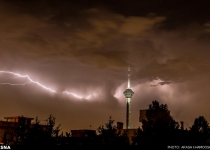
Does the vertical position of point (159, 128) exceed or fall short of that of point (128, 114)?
it falls short

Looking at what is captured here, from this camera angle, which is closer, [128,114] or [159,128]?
[159,128]

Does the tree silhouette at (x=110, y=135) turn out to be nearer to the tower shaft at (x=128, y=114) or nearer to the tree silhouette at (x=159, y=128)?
the tree silhouette at (x=159, y=128)

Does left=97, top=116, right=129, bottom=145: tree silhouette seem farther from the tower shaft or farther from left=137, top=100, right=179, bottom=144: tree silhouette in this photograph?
the tower shaft

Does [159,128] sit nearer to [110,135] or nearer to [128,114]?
[110,135]

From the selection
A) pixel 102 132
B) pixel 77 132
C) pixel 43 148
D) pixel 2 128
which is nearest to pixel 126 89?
pixel 77 132

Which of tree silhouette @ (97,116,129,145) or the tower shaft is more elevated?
the tower shaft

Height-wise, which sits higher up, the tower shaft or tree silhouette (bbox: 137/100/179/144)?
the tower shaft

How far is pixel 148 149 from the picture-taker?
2389 cm

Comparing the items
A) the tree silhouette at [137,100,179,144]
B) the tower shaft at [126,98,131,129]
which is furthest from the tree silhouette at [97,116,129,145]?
the tower shaft at [126,98,131,129]

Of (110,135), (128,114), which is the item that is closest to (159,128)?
(110,135)

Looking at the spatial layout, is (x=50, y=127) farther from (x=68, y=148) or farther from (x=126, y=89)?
(x=126, y=89)

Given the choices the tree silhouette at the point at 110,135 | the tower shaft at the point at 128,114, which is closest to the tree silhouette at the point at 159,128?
the tree silhouette at the point at 110,135

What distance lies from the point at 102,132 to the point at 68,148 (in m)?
14.8

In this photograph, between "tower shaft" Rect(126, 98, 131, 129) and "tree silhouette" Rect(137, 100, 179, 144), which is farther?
"tower shaft" Rect(126, 98, 131, 129)
